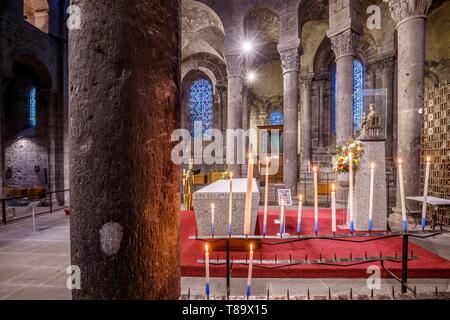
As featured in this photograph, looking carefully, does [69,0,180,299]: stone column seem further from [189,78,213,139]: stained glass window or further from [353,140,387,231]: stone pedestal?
[189,78,213,139]: stained glass window

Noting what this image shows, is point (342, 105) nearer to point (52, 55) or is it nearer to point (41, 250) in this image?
point (41, 250)

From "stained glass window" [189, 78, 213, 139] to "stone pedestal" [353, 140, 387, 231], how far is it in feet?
45.9

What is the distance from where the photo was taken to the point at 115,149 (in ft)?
3.76

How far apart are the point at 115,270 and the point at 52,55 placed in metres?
14.2

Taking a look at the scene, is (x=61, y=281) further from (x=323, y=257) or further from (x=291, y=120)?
(x=291, y=120)

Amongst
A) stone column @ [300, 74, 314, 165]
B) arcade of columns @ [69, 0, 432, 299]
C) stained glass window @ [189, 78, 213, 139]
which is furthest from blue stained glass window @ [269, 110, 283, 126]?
arcade of columns @ [69, 0, 432, 299]

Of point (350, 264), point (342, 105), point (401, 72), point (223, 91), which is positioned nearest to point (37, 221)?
point (350, 264)

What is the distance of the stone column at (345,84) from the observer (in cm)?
777

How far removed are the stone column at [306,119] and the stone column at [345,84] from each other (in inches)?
279

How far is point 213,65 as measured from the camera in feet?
56.4

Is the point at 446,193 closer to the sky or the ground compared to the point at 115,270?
closer to the ground

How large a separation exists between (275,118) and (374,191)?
48.0 ft

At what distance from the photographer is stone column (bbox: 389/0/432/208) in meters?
5.75
